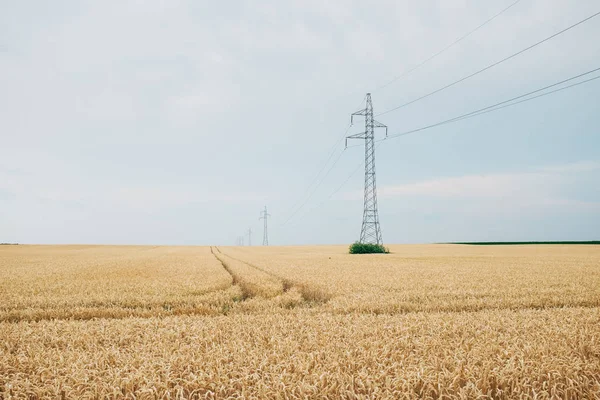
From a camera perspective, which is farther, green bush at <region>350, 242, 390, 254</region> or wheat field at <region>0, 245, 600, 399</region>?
green bush at <region>350, 242, 390, 254</region>

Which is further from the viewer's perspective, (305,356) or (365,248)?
(365,248)

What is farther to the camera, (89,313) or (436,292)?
(436,292)

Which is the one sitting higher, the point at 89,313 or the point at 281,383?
the point at 281,383

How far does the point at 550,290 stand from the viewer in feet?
28.9

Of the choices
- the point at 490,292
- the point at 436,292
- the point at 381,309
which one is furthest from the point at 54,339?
the point at 490,292

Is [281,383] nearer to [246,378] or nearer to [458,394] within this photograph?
[246,378]

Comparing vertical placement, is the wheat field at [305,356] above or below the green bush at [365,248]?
above

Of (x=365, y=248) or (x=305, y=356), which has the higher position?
(x=305, y=356)

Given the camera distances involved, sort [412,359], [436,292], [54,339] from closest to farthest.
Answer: [412,359]
[54,339]
[436,292]

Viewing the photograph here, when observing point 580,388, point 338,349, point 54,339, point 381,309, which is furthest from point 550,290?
point 54,339

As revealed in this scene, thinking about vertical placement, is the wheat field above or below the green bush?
above

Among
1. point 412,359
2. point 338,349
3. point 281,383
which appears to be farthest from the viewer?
point 338,349

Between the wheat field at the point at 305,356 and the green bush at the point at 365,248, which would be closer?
the wheat field at the point at 305,356

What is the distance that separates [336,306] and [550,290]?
605cm
